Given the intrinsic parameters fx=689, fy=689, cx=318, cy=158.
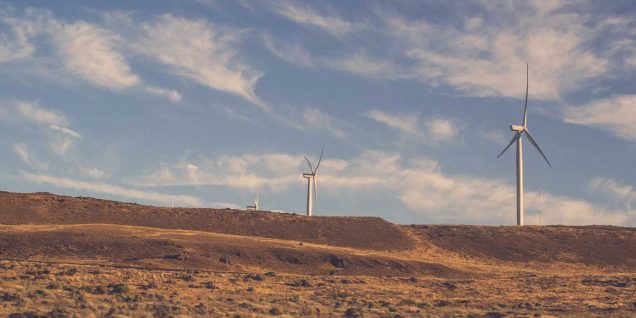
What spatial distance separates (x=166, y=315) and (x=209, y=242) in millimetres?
35821

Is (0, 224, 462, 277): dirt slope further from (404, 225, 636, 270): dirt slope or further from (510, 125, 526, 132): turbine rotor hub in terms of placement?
(510, 125, 526, 132): turbine rotor hub

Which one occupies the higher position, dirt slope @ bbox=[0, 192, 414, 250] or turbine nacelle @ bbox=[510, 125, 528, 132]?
turbine nacelle @ bbox=[510, 125, 528, 132]

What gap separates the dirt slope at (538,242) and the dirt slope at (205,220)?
7.18 meters

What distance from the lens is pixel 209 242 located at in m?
76.2

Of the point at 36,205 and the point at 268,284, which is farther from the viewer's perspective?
the point at 36,205

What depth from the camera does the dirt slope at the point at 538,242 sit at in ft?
296

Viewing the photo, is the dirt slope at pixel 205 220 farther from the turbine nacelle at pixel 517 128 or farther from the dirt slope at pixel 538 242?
the turbine nacelle at pixel 517 128

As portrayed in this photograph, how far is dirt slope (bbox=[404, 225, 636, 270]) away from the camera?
90312 mm

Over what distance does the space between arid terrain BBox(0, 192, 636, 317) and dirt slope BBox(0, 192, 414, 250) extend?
252 millimetres

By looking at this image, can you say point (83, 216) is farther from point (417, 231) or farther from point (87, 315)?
point (87, 315)

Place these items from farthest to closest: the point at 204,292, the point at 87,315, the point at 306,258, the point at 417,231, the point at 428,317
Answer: the point at 417,231, the point at 306,258, the point at 204,292, the point at 428,317, the point at 87,315

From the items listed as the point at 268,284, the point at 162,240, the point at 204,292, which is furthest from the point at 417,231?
the point at 204,292

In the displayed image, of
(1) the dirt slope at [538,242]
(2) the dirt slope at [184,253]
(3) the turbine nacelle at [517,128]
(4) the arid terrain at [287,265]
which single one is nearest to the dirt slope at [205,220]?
(4) the arid terrain at [287,265]

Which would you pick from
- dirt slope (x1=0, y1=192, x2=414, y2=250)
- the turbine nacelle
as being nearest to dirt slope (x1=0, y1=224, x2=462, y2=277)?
dirt slope (x1=0, y1=192, x2=414, y2=250)
